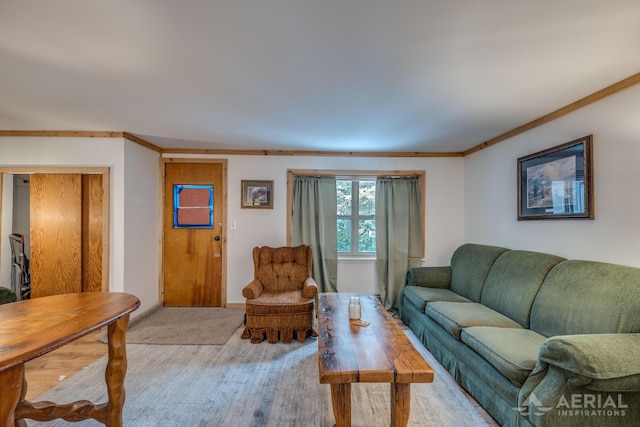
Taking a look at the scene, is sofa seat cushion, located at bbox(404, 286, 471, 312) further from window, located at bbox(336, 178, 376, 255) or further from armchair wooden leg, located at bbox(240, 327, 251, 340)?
armchair wooden leg, located at bbox(240, 327, 251, 340)

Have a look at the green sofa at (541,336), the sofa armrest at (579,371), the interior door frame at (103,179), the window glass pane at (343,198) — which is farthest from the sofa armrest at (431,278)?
the interior door frame at (103,179)

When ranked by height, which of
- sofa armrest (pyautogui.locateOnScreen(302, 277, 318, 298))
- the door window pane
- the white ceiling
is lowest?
sofa armrest (pyautogui.locateOnScreen(302, 277, 318, 298))

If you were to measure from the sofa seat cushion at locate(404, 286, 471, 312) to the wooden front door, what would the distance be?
2.63m

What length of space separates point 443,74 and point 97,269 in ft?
15.2

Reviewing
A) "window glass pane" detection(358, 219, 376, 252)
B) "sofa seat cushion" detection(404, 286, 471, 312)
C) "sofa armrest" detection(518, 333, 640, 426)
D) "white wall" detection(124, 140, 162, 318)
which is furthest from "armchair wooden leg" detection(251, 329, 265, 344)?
"sofa armrest" detection(518, 333, 640, 426)

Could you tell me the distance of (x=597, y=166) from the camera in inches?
90.7

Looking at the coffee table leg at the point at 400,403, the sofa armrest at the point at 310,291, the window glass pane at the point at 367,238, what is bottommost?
the coffee table leg at the point at 400,403

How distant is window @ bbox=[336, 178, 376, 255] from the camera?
446 cm

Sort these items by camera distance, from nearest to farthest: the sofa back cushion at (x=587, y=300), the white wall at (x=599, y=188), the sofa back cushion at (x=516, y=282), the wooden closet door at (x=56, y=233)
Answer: the sofa back cushion at (x=587, y=300) < the white wall at (x=599, y=188) < the sofa back cushion at (x=516, y=282) < the wooden closet door at (x=56, y=233)

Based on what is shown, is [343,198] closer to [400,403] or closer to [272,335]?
[272,335]

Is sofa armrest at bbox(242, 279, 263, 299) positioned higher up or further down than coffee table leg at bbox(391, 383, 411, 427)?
higher up

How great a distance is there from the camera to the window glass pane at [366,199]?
4.48 m

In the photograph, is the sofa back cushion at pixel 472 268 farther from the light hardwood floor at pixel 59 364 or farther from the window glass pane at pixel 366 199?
the light hardwood floor at pixel 59 364

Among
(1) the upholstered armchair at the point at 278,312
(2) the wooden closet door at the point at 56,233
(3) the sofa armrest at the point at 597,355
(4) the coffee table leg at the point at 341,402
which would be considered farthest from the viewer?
(2) the wooden closet door at the point at 56,233
